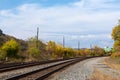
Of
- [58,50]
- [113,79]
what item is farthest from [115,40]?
[113,79]

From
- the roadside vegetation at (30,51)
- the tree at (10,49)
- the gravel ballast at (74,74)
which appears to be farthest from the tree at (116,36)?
the gravel ballast at (74,74)

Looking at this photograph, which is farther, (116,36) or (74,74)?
(116,36)

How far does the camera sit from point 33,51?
85562mm

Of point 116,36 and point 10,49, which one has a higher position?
point 116,36

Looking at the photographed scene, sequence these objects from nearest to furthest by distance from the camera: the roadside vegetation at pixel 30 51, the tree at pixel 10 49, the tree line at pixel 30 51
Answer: the roadside vegetation at pixel 30 51, the tree line at pixel 30 51, the tree at pixel 10 49

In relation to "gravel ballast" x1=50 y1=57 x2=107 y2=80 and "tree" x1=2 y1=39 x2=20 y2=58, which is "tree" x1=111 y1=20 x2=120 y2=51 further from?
"gravel ballast" x1=50 y1=57 x2=107 y2=80

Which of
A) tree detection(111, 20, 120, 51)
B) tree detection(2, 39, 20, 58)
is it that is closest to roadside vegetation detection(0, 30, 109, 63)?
tree detection(2, 39, 20, 58)

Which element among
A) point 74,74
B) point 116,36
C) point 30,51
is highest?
point 116,36

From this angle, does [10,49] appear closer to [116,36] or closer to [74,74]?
[116,36]

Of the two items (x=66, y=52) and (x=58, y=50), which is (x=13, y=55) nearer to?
(x=58, y=50)

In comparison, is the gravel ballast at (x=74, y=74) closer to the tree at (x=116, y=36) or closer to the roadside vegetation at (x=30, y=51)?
the roadside vegetation at (x=30, y=51)

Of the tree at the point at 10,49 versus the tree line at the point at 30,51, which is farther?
the tree at the point at 10,49

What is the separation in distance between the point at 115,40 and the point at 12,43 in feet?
81.1

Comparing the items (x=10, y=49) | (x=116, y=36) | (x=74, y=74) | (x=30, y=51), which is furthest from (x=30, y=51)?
(x=74, y=74)
